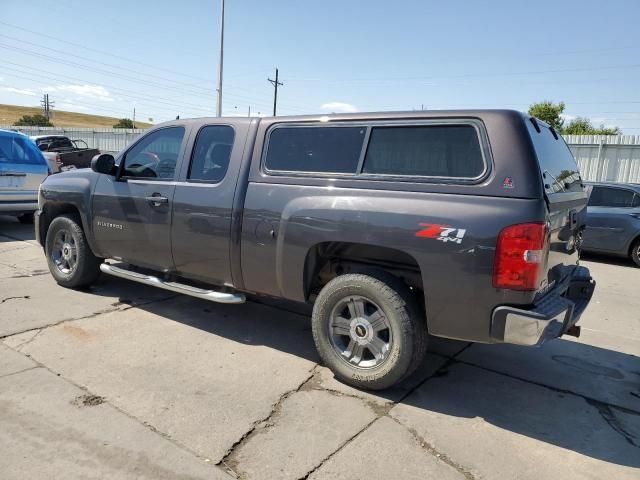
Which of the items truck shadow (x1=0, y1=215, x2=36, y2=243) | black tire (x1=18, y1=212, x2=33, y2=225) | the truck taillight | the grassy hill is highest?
the grassy hill

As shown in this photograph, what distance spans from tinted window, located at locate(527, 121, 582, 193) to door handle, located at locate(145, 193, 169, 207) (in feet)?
10.4

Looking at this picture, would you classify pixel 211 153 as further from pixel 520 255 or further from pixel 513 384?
pixel 513 384

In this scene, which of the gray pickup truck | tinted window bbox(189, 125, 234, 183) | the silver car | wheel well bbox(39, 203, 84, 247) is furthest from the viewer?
the silver car

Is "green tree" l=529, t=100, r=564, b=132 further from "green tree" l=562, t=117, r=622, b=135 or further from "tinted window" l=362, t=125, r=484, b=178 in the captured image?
"tinted window" l=362, t=125, r=484, b=178

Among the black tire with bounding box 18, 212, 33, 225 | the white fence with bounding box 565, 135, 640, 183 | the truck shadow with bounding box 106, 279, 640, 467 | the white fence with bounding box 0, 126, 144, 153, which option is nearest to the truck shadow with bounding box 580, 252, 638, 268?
the truck shadow with bounding box 106, 279, 640, 467

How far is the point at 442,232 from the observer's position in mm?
3115

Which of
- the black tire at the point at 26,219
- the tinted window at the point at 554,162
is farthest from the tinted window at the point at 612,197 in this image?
the black tire at the point at 26,219

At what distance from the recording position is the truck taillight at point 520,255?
9.56 feet

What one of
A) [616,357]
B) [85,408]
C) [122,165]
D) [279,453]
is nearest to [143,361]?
[85,408]

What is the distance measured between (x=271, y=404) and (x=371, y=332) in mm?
866

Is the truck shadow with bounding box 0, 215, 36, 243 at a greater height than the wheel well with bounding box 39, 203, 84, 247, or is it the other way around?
the wheel well with bounding box 39, 203, 84, 247

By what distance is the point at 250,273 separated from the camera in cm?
410

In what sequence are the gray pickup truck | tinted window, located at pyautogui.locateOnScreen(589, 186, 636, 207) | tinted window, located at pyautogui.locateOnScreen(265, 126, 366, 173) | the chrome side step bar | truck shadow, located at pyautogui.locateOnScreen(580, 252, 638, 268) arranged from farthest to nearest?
truck shadow, located at pyautogui.locateOnScreen(580, 252, 638, 268) → tinted window, located at pyautogui.locateOnScreen(589, 186, 636, 207) → the chrome side step bar → tinted window, located at pyautogui.locateOnScreen(265, 126, 366, 173) → the gray pickup truck

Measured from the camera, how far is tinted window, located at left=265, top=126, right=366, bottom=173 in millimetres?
3719
